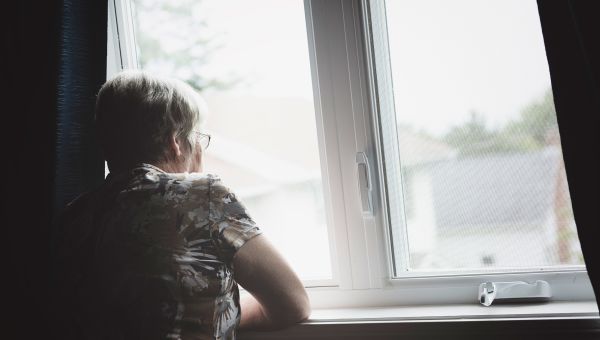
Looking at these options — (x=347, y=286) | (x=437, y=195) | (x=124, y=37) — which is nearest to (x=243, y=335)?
(x=347, y=286)

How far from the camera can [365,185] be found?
1565mm

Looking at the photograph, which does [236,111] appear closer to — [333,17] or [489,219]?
[333,17]

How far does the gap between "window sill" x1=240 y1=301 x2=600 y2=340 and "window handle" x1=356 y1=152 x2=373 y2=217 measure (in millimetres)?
274

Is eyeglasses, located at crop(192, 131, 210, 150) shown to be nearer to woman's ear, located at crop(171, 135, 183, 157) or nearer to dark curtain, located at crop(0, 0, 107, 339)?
woman's ear, located at crop(171, 135, 183, 157)

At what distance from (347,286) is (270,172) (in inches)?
15.9

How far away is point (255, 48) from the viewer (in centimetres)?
172

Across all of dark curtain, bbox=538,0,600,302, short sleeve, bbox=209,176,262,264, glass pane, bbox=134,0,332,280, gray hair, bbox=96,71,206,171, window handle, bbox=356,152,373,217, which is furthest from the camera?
glass pane, bbox=134,0,332,280

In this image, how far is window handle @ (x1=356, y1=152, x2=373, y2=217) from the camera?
156 cm

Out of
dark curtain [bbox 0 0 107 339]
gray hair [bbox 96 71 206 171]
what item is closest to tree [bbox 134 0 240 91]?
dark curtain [bbox 0 0 107 339]

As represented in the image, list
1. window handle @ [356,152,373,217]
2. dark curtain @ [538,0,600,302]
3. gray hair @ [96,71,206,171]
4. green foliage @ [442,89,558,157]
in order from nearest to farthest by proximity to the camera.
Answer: dark curtain @ [538,0,600,302] < gray hair @ [96,71,206,171] < green foliage @ [442,89,558,157] < window handle @ [356,152,373,217]

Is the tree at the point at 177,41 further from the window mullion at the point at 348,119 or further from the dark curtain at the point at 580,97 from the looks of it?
the dark curtain at the point at 580,97

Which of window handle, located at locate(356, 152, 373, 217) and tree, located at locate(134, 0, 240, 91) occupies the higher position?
tree, located at locate(134, 0, 240, 91)

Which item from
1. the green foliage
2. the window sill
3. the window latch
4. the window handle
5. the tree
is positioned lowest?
the window sill

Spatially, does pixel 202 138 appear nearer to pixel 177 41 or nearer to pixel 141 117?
pixel 141 117
